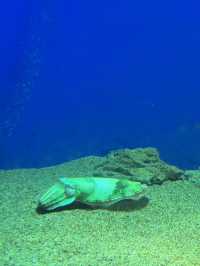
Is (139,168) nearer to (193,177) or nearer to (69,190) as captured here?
(193,177)

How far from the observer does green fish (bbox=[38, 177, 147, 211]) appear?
3.65 m

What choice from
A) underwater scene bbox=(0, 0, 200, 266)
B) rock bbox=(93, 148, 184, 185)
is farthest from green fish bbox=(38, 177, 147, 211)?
underwater scene bbox=(0, 0, 200, 266)

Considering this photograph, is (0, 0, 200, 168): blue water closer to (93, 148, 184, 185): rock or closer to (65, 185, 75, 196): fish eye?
(93, 148, 184, 185): rock

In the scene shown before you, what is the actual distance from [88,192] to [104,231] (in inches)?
21.6

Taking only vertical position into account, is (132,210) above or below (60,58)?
below

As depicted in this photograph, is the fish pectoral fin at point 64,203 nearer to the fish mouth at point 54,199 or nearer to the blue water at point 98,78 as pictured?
the fish mouth at point 54,199

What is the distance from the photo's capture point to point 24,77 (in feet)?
19.4

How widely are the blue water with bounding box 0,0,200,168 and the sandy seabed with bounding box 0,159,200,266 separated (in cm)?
148

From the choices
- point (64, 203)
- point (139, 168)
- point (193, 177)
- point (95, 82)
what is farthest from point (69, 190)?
point (95, 82)

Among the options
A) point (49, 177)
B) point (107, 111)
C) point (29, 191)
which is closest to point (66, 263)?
point (29, 191)

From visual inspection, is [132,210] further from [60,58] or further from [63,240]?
[60,58]

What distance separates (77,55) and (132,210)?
272cm

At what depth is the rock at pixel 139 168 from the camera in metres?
4.59

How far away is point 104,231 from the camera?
10.6 feet
